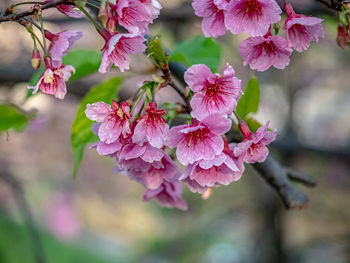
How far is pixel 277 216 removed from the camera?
2.78 metres

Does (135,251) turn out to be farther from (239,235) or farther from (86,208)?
(239,235)

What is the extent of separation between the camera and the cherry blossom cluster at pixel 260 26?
26.3 inches

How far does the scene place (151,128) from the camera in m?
0.69

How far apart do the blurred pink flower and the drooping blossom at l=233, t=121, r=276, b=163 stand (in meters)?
5.37

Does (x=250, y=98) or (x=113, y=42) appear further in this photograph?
(x=250, y=98)

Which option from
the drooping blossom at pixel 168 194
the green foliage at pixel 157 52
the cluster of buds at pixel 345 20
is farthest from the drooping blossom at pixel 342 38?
the drooping blossom at pixel 168 194

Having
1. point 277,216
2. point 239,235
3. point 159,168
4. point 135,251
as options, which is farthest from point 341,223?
point 135,251

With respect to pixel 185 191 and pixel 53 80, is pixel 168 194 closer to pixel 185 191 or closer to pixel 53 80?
pixel 53 80

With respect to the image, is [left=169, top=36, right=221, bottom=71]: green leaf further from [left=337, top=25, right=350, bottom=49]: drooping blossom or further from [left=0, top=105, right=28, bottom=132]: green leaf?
[left=0, top=105, right=28, bottom=132]: green leaf

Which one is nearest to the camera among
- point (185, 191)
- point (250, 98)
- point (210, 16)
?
point (210, 16)

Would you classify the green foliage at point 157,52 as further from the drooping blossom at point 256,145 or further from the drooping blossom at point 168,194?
the drooping blossom at point 168,194

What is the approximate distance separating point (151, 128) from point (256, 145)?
19 centimetres

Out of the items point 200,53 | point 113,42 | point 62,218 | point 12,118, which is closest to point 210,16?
point 113,42

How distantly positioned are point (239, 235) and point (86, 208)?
8.99 ft
